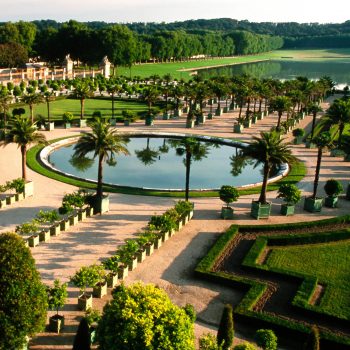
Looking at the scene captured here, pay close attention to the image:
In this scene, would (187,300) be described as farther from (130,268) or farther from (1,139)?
(1,139)

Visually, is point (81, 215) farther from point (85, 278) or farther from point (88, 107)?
point (88, 107)

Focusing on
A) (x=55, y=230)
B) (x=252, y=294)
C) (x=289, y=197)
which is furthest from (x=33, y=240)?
(x=289, y=197)

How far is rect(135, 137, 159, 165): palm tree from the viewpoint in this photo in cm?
5547

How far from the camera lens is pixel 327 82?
106 metres

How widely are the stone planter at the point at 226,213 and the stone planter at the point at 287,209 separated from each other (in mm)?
4389

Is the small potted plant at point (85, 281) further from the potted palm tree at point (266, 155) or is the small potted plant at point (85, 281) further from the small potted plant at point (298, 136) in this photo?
the small potted plant at point (298, 136)

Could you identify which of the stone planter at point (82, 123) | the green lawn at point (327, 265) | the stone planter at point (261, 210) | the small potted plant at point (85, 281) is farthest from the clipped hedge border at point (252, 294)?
the stone planter at point (82, 123)

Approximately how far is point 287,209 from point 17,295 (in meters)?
25.2

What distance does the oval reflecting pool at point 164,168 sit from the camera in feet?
156

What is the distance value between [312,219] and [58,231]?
19309 mm

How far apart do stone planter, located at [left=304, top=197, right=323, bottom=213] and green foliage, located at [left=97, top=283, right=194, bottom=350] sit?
24.1 metres

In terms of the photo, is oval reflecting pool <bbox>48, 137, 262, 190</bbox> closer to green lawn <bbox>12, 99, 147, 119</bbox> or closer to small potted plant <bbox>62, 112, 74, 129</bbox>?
small potted plant <bbox>62, 112, 74, 129</bbox>

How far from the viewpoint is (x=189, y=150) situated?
1511 inches

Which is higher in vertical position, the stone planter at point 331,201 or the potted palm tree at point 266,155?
the potted palm tree at point 266,155
